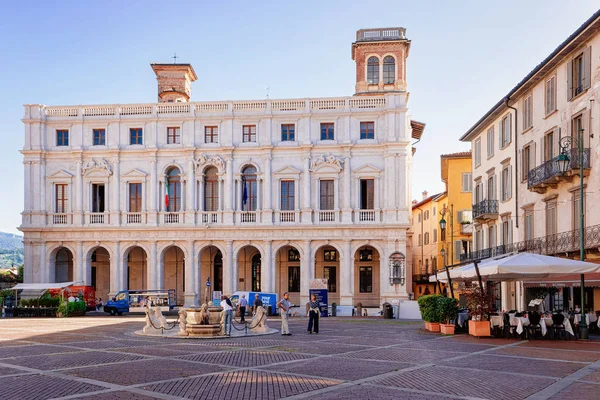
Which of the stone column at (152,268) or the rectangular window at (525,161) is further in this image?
the stone column at (152,268)

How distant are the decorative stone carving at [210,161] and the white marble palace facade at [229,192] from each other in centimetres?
8

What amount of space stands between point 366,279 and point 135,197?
1896cm

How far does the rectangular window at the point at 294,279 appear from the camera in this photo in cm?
5169

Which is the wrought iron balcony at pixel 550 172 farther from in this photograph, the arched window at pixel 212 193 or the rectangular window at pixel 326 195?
the arched window at pixel 212 193

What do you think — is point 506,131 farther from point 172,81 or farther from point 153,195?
point 172,81

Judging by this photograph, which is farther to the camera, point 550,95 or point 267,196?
point 267,196

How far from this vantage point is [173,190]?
50906mm

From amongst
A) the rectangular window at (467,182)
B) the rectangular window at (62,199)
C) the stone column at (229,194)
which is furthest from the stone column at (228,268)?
the rectangular window at (467,182)

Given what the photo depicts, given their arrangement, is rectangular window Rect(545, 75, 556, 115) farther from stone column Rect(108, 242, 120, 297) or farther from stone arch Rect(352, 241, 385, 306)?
stone column Rect(108, 242, 120, 297)

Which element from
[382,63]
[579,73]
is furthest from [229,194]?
[579,73]

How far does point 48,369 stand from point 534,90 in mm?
27920

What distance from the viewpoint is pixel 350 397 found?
12.2m

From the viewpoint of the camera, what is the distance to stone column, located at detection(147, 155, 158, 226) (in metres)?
49.9

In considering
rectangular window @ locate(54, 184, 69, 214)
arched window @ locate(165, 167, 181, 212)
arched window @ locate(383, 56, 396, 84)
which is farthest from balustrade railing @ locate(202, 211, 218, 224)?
arched window @ locate(383, 56, 396, 84)
